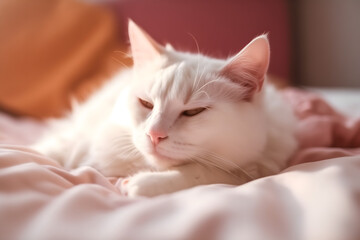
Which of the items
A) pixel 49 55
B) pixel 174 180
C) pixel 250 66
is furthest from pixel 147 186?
pixel 49 55

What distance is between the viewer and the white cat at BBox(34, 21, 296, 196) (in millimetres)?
820

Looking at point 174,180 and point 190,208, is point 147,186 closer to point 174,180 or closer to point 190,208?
point 174,180

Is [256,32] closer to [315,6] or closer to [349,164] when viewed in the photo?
[315,6]

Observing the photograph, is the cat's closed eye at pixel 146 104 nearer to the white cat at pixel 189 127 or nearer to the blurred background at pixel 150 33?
the white cat at pixel 189 127

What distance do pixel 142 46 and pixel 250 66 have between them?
346mm

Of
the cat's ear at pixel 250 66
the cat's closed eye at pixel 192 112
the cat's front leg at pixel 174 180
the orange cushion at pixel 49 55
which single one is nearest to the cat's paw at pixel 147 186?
the cat's front leg at pixel 174 180

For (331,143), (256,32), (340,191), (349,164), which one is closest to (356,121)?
(331,143)

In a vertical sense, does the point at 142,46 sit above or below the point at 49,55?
above

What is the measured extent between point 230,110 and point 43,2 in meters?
1.94

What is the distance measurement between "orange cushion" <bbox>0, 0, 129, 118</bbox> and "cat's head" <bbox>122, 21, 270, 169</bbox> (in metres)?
1.11

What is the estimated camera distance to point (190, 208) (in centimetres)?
60

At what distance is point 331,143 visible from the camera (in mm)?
1213

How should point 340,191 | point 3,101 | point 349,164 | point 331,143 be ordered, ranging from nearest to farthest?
point 340,191
point 349,164
point 331,143
point 3,101

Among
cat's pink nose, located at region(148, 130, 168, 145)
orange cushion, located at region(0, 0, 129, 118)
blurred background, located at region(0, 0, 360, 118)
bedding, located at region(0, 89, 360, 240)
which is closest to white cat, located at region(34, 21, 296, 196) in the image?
cat's pink nose, located at region(148, 130, 168, 145)
